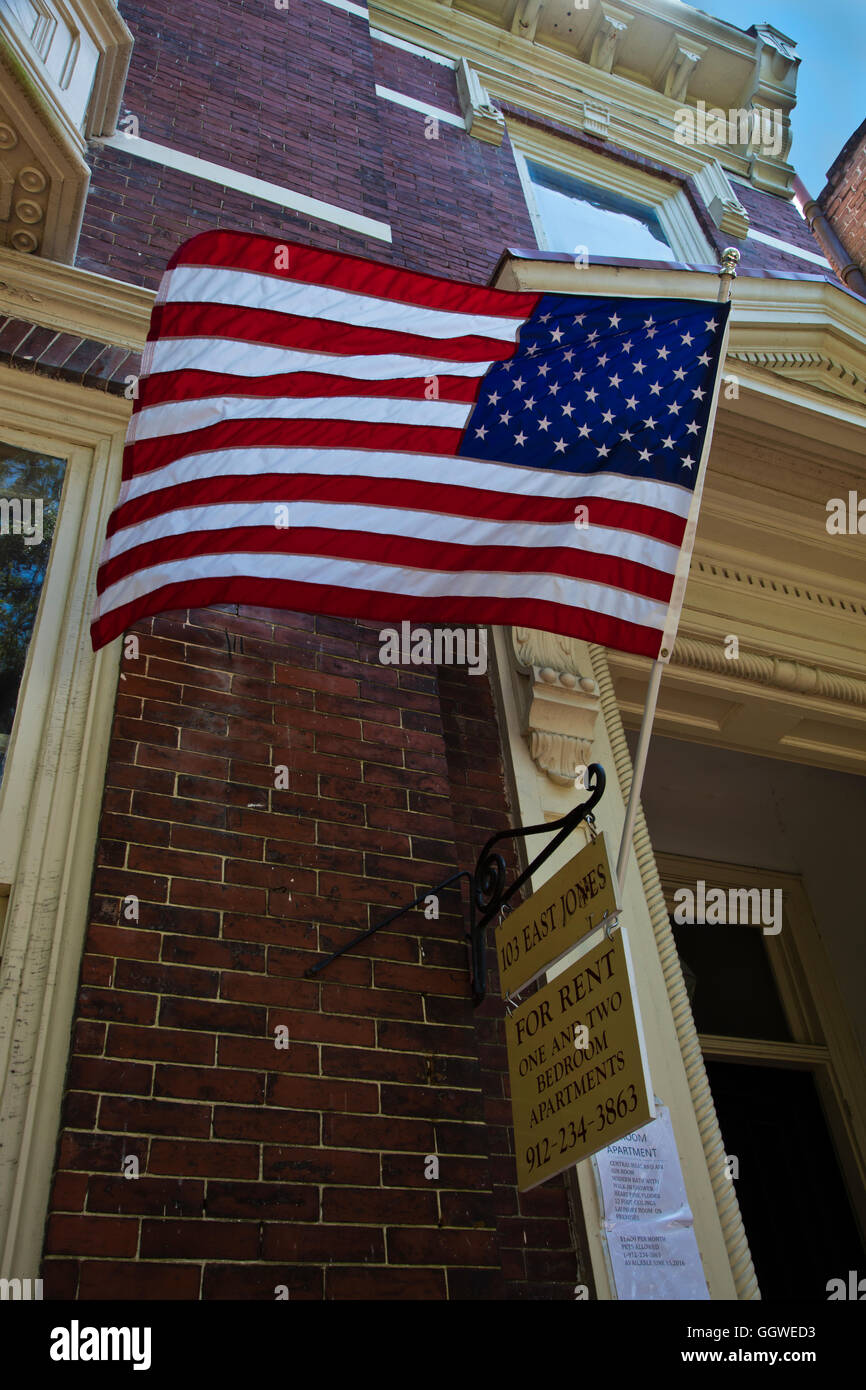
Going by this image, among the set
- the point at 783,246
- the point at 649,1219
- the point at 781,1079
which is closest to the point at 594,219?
the point at 783,246

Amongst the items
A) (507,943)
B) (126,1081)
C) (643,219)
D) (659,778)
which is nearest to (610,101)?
(643,219)

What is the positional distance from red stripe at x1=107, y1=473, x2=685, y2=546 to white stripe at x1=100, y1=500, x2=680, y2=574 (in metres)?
0.02

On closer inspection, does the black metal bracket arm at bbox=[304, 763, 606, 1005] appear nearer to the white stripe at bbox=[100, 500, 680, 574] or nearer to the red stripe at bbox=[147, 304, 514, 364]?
the white stripe at bbox=[100, 500, 680, 574]

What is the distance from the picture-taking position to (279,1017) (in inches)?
124

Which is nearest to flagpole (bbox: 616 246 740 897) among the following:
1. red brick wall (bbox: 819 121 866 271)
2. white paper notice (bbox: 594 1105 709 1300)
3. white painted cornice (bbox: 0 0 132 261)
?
white paper notice (bbox: 594 1105 709 1300)

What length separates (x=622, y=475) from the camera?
136 inches

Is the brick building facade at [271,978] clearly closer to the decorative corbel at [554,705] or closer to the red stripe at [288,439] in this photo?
the decorative corbel at [554,705]

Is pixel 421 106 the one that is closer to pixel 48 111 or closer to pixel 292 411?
pixel 48 111

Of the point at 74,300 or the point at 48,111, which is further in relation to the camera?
the point at 74,300

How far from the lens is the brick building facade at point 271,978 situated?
2.77 metres

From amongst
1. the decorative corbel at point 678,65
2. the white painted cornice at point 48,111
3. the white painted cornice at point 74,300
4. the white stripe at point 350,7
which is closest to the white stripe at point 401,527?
the white painted cornice at point 74,300

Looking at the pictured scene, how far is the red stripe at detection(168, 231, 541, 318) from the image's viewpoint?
372cm

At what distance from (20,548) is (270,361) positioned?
45.3 inches

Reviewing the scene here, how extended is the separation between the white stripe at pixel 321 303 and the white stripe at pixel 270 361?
0.14 metres
